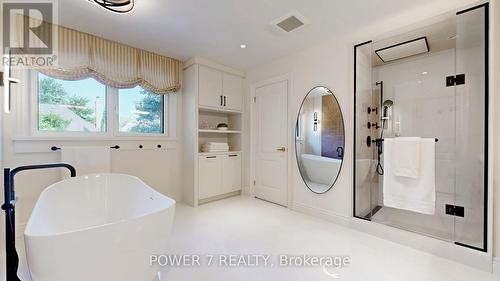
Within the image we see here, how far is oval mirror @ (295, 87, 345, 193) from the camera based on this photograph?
276cm

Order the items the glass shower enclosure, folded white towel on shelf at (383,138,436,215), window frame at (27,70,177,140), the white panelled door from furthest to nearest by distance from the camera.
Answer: the white panelled door, window frame at (27,70,177,140), folded white towel on shelf at (383,138,436,215), the glass shower enclosure

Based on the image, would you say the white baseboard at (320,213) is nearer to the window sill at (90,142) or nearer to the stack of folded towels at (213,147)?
the stack of folded towels at (213,147)

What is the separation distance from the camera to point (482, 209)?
1787 millimetres

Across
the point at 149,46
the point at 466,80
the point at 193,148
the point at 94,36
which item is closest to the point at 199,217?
the point at 193,148

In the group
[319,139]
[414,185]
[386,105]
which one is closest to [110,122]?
[319,139]

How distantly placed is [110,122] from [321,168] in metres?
2.96

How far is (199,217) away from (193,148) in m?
1.06

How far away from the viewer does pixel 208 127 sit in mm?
3932

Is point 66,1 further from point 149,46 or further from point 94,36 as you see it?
point 149,46

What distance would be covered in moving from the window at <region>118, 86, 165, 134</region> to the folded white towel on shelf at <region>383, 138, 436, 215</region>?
320 cm

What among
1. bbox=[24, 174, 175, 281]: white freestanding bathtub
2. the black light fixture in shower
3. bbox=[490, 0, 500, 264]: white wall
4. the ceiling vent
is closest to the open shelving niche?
the ceiling vent

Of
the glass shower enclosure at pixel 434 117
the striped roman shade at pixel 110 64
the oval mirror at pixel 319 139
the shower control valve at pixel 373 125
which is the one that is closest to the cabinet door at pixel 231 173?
the oval mirror at pixel 319 139

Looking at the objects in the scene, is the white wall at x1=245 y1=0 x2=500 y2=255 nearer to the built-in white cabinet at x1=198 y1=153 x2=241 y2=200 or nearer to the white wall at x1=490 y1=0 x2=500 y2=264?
the white wall at x1=490 y1=0 x2=500 y2=264

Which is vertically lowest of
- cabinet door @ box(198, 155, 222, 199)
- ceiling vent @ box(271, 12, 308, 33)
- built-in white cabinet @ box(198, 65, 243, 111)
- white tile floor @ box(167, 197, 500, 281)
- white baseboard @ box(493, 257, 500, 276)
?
white tile floor @ box(167, 197, 500, 281)
